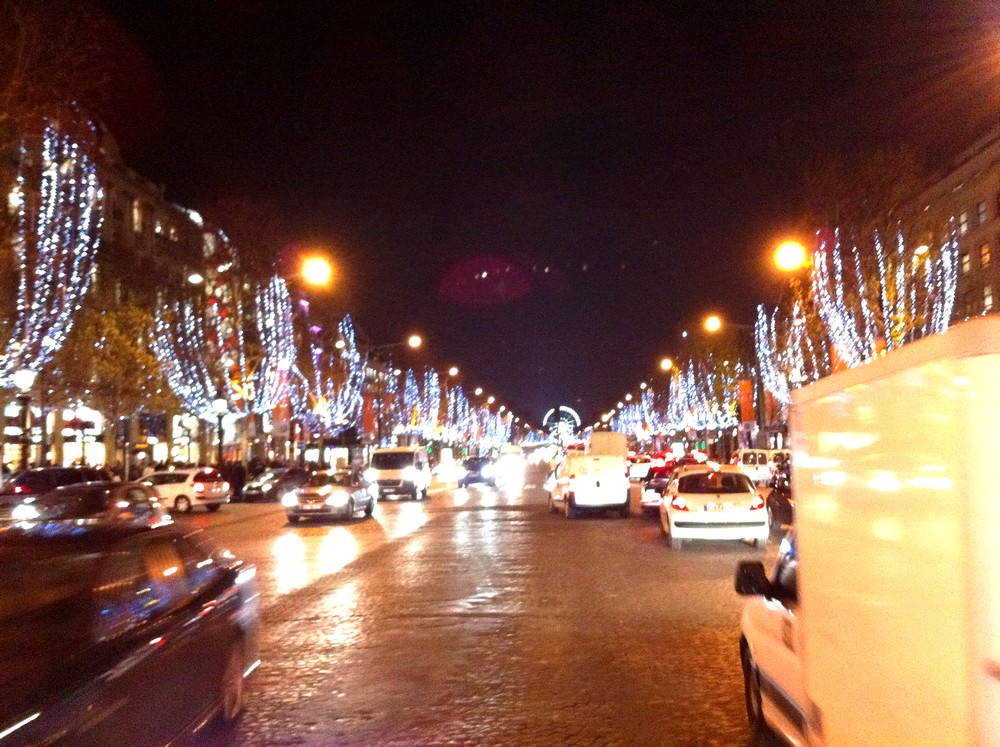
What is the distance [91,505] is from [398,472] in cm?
2379

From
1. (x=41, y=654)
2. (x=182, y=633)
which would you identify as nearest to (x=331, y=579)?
(x=182, y=633)

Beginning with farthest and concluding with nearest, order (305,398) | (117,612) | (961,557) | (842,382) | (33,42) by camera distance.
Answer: (305,398), (33,42), (117,612), (842,382), (961,557)

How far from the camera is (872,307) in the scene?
3469 cm

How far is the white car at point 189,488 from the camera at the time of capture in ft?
127

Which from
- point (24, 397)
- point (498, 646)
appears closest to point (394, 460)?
point (24, 397)

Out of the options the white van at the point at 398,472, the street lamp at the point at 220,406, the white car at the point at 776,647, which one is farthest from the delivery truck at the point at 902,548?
the street lamp at the point at 220,406

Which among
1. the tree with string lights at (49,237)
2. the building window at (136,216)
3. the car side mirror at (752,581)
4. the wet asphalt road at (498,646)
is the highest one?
the building window at (136,216)

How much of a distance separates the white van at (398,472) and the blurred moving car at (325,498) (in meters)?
11.9

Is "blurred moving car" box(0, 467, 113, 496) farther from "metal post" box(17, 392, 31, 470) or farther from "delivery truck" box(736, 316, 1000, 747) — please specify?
"delivery truck" box(736, 316, 1000, 747)

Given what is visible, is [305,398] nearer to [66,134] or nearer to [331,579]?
[66,134]

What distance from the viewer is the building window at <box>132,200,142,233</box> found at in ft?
191

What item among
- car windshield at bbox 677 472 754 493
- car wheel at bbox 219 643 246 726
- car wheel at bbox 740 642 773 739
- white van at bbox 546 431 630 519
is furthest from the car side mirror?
white van at bbox 546 431 630 519

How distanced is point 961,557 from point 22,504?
21.8 meters

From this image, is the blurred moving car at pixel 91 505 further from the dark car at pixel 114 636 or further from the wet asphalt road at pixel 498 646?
the dark car at pixel 114 636
